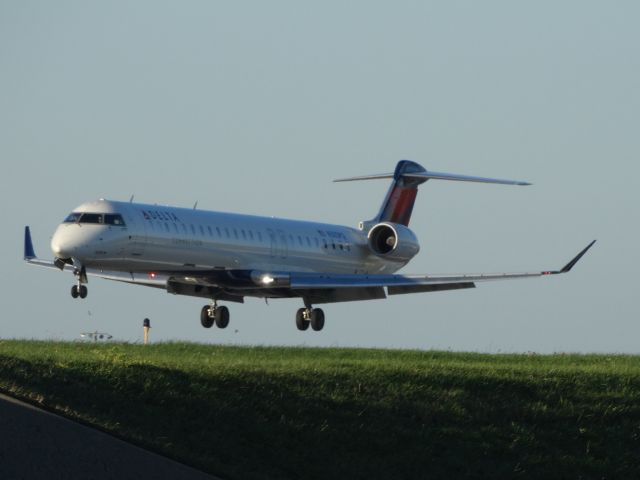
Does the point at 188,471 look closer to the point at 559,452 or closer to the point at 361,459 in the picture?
the point at 361,459

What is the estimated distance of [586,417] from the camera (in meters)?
20.5

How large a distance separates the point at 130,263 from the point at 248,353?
11854mm

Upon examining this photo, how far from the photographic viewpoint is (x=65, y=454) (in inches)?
615

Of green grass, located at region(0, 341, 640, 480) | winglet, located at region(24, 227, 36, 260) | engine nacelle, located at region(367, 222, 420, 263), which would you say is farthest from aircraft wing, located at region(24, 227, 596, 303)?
green grass, located at region(0, 341, 640, 480)

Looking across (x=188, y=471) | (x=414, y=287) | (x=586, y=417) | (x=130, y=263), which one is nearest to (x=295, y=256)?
(x=414, y=287)

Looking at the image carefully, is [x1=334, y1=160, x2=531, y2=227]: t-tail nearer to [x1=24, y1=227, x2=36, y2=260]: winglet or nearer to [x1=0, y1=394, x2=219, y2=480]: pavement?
[x1=24, y1=227, x2=36, y2=260]: winglet

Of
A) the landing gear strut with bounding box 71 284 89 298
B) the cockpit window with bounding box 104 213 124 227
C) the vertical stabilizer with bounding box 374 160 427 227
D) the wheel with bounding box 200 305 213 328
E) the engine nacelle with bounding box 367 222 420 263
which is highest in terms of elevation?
the vertical stabilizer with bounding box 374 160 427 227

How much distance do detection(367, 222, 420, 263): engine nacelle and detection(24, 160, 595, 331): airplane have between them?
34mm

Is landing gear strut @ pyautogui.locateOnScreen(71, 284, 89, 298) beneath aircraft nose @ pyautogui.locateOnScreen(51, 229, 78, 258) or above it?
beneath

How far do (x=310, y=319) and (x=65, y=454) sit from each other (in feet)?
90.6

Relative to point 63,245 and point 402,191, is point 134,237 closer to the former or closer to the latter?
point 63,245

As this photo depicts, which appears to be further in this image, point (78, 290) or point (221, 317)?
point (221, 317)

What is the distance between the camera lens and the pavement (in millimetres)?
15216

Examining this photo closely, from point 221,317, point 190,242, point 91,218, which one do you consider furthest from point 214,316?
point 91,218
